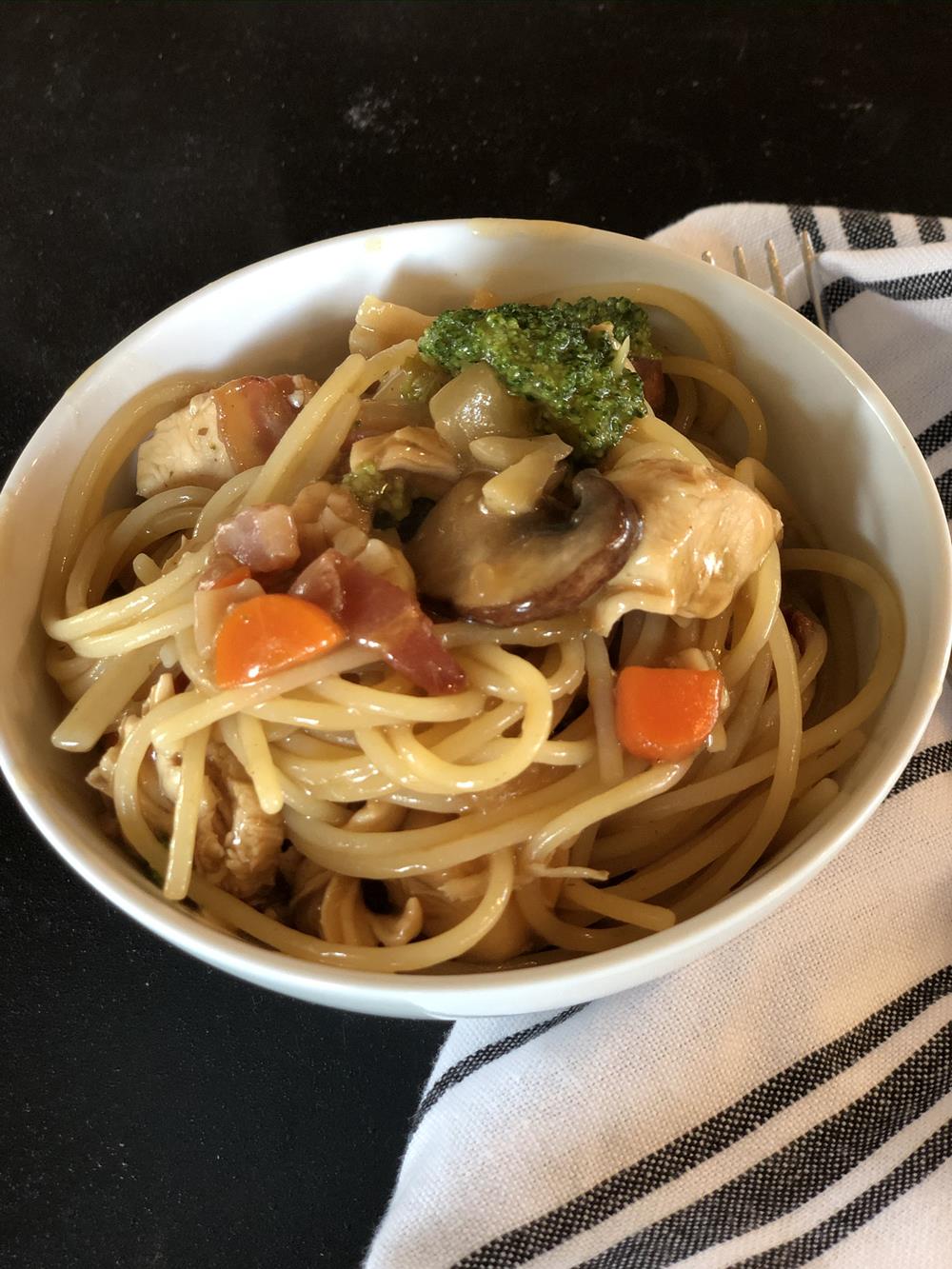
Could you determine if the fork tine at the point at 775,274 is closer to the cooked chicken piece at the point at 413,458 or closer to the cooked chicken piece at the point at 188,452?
the cooked chicken piece at the point at 413,458

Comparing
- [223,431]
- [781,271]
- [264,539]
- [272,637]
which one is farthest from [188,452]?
[781,271]

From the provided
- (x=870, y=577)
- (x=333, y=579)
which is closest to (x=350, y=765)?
(x=333, y=579)

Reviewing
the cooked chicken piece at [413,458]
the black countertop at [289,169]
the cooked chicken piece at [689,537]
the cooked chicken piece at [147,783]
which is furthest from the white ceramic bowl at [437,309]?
the cooked chicken piece at [413,458]

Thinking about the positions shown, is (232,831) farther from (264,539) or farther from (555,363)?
(555,363)

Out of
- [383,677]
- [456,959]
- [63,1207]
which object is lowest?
[63,1207]

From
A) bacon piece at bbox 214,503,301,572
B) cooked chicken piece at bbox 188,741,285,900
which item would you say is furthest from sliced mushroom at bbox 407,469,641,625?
cooked chicken piece at bbox 188,741,285,900

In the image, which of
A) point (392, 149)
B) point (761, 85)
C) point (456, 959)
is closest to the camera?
point (456, 959)

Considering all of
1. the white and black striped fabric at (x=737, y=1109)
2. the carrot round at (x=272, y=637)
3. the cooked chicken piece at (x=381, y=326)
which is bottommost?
the white and black striped fabric at (x=737, y=1109)

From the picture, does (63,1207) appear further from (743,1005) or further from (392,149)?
(392,149)
